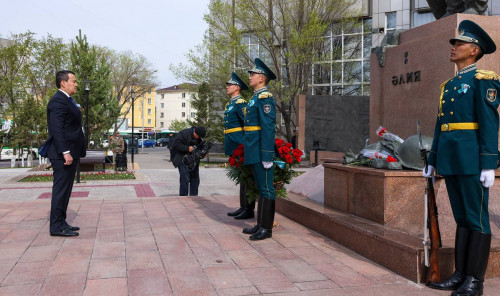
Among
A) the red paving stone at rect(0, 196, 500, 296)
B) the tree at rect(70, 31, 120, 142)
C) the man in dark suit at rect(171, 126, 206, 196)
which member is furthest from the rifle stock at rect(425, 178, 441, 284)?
the tree at rect(70, 31, 120, 142)

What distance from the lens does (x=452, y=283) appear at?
347cm

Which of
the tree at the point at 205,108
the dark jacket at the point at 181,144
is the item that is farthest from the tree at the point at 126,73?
the dark jacket at the point at 181,144

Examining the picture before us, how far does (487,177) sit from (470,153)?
21 centimetres

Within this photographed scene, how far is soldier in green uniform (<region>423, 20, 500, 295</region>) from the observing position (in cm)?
332

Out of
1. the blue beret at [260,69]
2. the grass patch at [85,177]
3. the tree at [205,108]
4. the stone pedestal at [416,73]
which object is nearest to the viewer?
the blue beret at [260,69]

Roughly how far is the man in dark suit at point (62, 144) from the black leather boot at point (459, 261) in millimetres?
3978

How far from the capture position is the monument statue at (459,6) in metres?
6.10

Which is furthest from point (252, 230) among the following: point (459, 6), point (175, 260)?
point (459, 6)

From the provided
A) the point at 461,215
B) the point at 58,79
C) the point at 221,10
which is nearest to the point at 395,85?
the point at 461,215

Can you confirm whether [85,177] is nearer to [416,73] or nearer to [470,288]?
[416,73]

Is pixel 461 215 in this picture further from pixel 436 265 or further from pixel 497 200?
pixel 497 200

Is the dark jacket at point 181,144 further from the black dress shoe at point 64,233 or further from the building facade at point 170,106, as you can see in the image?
the building facade at point 170,106

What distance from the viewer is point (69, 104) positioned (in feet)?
17.2

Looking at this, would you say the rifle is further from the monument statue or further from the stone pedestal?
the monument statue
